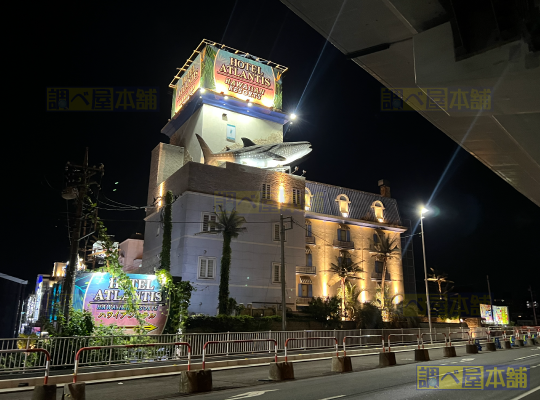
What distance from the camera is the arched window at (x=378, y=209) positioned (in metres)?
57.8

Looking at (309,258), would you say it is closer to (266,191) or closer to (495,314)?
(266,191)

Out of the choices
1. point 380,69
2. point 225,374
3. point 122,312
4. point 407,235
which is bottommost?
point 225,374

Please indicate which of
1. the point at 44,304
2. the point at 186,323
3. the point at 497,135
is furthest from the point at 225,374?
the point at 44,304

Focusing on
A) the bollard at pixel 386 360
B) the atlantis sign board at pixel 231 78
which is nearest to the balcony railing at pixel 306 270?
the atlantis sign board at pixel 231 78

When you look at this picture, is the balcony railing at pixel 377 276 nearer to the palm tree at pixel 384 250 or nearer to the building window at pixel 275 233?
the palm tree at pixel 384 250

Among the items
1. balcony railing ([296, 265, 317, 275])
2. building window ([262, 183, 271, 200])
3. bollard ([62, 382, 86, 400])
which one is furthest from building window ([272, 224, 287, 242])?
bollard ([62, 382, 86, 400])

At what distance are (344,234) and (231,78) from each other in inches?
946

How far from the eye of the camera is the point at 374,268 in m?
54.8

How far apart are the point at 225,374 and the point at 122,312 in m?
Result: 13.1

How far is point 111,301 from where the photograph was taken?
26.3m

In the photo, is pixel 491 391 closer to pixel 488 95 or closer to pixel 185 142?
pixel 488 95

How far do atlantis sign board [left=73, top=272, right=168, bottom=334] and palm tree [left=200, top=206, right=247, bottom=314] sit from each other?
10195 millimetres

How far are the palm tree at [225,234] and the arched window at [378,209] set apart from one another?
76.7 feet

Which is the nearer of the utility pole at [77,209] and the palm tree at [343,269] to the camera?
the utility pole at [77,209]
